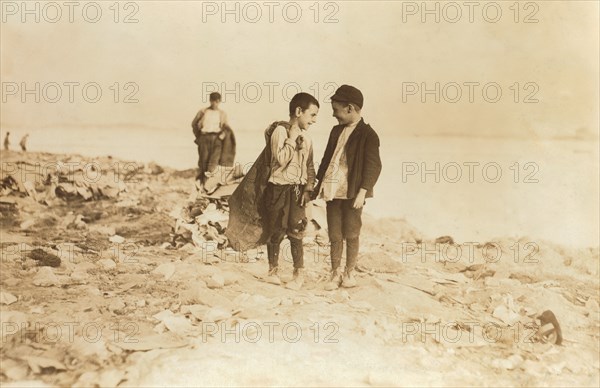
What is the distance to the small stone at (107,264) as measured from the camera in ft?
11.4

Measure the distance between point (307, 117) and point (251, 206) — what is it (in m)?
0.67

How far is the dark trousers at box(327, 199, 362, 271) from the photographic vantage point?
3535mm

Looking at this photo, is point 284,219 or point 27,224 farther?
point 27,224

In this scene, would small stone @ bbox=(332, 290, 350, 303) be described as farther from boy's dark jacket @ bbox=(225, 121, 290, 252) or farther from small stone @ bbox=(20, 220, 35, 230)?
small stone @ bbox=(20, 220, 35, 230)

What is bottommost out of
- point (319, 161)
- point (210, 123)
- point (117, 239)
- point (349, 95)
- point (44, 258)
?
point (44, 258)

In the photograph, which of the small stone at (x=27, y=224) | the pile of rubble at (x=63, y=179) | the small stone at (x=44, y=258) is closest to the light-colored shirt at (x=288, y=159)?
the pile of rubble at (x=63, y=179)

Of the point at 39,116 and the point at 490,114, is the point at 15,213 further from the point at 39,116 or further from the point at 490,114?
the point at 490,114

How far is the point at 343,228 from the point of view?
11.7 feet

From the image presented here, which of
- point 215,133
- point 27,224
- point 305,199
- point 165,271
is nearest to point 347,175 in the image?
point 305,199

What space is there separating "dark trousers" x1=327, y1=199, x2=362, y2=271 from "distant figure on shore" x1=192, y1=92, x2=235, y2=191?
76cm

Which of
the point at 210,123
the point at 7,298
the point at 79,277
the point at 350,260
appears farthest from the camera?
the point at 210,123

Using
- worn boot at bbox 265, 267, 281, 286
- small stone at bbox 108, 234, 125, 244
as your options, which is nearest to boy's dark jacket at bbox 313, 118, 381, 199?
worn boot at bbox 265, 267, 281, 286

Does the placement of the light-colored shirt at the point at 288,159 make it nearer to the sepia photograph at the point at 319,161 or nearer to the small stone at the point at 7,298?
the sepia photograph at the point at 319,161

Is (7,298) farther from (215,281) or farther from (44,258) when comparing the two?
(215,281)
